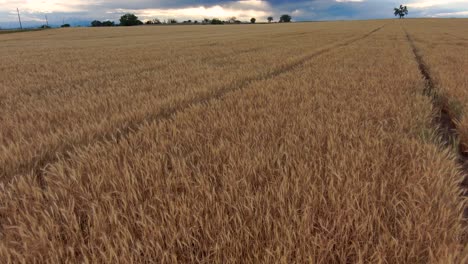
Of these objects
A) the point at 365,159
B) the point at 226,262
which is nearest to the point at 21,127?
the point at 226,262

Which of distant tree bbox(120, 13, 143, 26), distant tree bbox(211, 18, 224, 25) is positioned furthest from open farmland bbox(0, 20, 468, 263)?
distant tree bbox(211, 18, 224, 25)

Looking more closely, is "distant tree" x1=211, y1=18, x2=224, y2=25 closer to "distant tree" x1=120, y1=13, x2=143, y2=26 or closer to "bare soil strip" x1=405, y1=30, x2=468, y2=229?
"distant tree" x1=120, y1=13, x2=143, y2=26

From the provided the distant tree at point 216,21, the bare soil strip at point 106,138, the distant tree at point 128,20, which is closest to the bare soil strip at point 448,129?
the bare soil strip at point 106,138

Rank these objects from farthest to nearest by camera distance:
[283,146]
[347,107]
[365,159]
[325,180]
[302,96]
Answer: [302,96] < [347,107] < [283,146] < [365,159] < [325,180]

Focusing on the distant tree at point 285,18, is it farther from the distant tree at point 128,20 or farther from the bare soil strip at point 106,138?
the bare soil strip at point 106,138

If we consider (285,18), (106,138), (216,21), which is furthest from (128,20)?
(106,138)

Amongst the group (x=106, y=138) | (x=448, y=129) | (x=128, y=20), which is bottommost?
(x=448, y=129)

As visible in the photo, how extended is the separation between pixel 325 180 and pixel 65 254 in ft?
5.43

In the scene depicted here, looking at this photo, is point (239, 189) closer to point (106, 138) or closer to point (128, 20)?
point (106, 138)

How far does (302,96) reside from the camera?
186 inches

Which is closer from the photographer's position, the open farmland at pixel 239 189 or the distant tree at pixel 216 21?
the open farmland at pixel 239 189

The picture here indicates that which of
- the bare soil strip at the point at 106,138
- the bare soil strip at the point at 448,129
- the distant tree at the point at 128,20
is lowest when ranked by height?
the bare soil strip at the point at 448,129

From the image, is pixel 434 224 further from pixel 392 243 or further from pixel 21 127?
pixel 21 127

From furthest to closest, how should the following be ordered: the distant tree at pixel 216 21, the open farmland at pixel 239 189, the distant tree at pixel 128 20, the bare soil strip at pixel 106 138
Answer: the distant tree at pixel 216 21 → the distant tree at pixel 128 20 → the bare soil strip at pixel 106 138 → the open farmland at pixel 239 189
